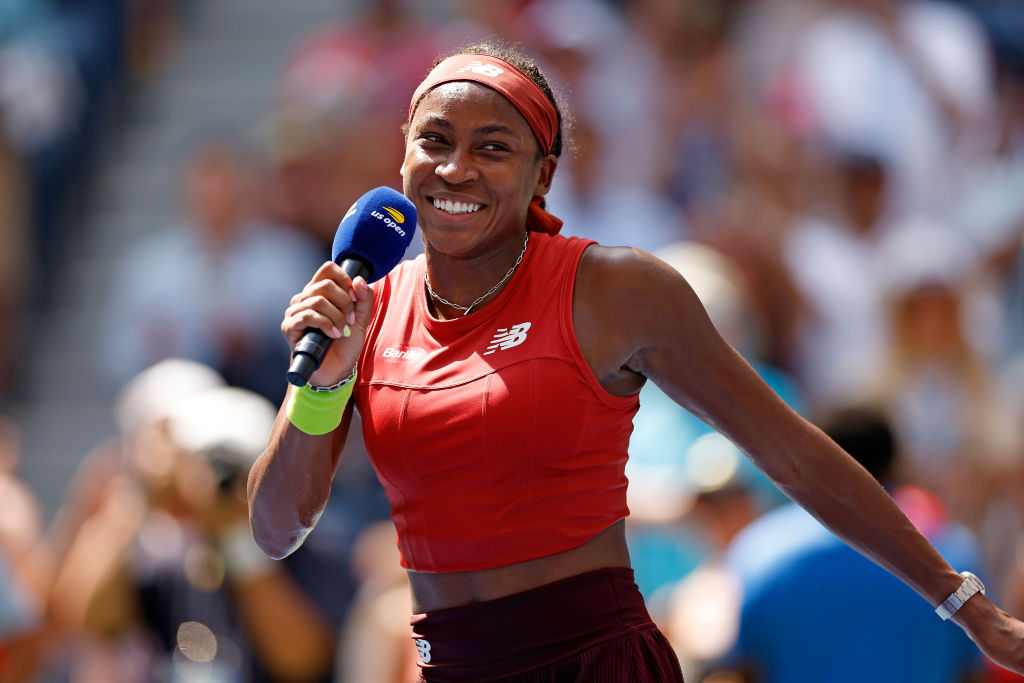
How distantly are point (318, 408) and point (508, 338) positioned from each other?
37cm

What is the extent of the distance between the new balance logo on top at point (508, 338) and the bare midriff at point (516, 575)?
1.28 ft

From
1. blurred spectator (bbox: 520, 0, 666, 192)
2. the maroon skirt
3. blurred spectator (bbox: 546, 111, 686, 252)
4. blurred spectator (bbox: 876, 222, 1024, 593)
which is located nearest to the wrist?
the maroon skirt

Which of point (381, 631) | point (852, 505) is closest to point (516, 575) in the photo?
point (852, 505)

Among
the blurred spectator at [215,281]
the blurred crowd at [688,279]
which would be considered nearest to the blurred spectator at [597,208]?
the blurred crowd at [688,279]

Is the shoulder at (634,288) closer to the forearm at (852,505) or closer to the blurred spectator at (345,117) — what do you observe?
the forearm at (852,505)

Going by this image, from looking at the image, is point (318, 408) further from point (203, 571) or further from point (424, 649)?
point (203, 571)

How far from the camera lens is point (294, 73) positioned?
347 inches

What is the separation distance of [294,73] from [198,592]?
447 centimetres

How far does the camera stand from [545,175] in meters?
2.83

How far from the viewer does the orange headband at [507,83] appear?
2.67 metres

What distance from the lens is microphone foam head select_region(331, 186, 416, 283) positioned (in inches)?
103

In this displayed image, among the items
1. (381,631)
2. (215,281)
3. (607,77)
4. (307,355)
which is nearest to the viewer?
(307,355)

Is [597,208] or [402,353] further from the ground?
[597,208]

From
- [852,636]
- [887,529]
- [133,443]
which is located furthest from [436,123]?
[133,443]
